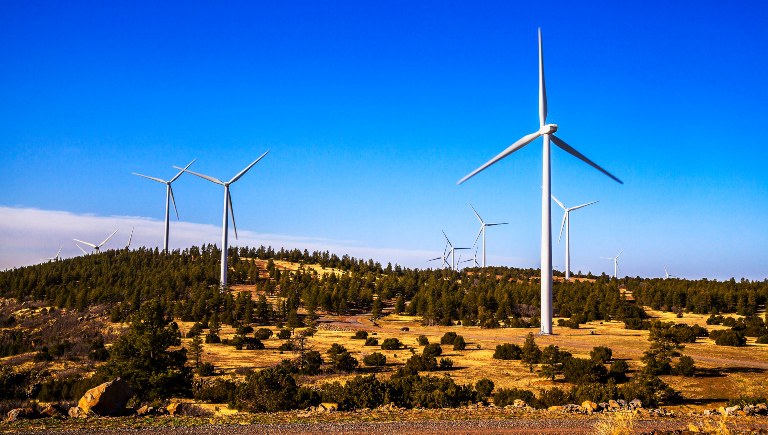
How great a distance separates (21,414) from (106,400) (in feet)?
12.3

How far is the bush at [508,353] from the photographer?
Result: 55750 millimetres

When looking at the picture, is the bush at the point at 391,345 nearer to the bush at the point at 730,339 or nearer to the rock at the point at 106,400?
the bush at the point at 730,339

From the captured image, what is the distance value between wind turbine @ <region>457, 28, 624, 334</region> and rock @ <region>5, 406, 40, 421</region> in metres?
48.4

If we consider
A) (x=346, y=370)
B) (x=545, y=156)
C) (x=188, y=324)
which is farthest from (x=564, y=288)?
(x=346, y=370)

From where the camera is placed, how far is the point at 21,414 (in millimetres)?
27875

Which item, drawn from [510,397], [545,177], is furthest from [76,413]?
[545,177]

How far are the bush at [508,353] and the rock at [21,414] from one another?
3803 cm

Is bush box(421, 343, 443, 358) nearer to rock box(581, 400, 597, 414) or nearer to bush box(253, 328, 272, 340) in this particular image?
bush box(253, 328, 272, 340)

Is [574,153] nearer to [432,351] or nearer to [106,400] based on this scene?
[432,351]

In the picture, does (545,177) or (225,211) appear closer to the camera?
(545,177)

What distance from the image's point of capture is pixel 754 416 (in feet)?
97.2

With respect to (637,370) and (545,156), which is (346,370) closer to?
(637,370)

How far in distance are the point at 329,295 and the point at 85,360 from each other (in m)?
49.6

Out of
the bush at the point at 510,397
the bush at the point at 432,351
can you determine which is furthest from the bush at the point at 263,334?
the bush at the point at 510,397
